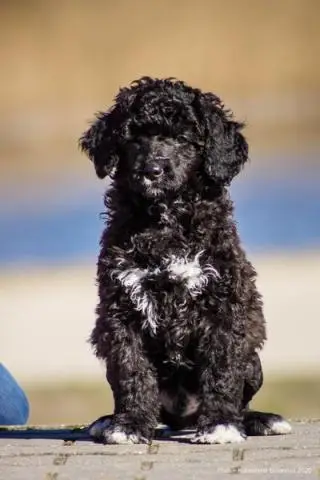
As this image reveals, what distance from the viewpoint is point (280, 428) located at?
7.96 metres

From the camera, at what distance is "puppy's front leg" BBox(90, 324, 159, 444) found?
7.79 m

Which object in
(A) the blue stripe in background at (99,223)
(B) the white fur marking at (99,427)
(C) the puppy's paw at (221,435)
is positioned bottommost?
(C) the puppy's paw at (221,435)

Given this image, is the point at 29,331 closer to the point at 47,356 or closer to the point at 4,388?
the point at 47,356

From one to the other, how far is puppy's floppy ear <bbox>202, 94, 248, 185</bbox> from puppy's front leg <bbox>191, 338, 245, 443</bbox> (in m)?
0.83

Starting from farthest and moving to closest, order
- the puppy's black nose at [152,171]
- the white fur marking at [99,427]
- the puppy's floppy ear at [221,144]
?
the puppy's floppy ear at [221,144]
the white fur marking at [99,427]
the puppy's black nose at [152,171]

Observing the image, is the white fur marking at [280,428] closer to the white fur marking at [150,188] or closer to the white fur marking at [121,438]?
the white fur marking at [121,438]

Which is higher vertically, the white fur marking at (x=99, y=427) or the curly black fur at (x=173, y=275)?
the curly black fur at (x=173, y=275)

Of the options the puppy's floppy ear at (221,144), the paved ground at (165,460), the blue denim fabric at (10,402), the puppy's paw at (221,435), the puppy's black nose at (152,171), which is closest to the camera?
the paved ground at (165,460)

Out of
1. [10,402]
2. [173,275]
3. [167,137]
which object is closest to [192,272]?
[173,275]

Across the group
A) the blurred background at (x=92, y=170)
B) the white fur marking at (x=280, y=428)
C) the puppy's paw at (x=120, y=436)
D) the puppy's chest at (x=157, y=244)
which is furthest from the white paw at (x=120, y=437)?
the blurred background at (x=92, y=170)

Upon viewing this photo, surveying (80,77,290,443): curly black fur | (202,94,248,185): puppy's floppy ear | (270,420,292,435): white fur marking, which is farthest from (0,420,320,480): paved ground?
(202,94,248,185): puppy's floppy ear

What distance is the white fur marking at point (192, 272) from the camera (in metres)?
7.81

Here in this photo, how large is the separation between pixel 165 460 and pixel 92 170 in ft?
59.2

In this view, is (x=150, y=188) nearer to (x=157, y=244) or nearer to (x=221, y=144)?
(x=157, y=244)
